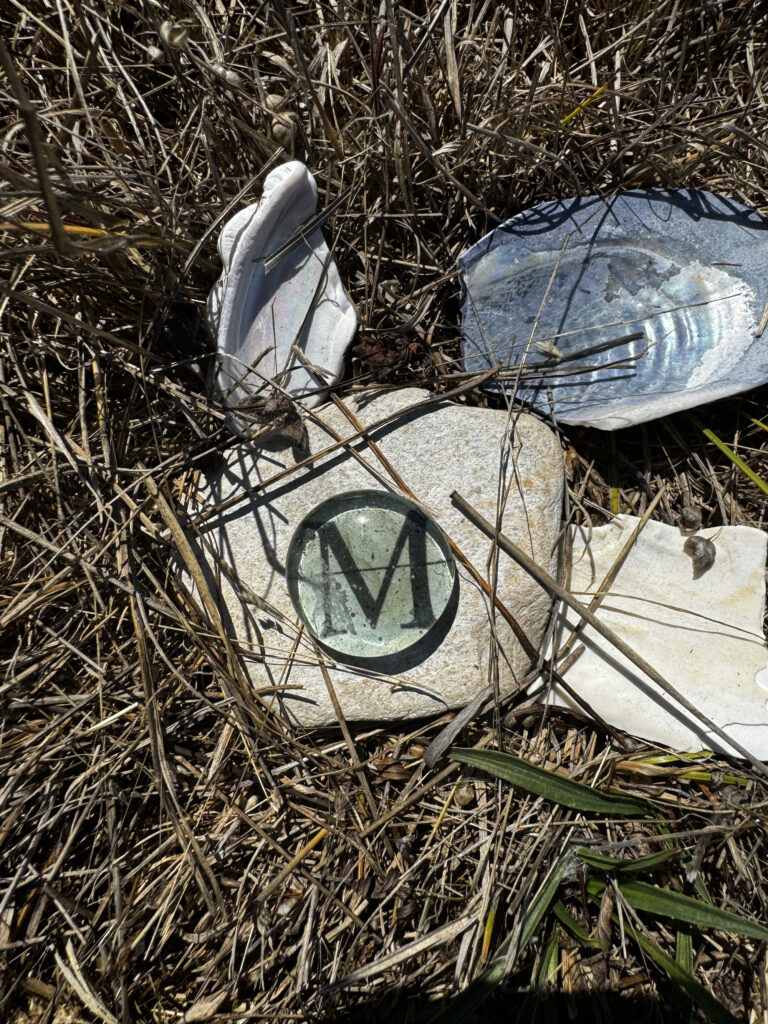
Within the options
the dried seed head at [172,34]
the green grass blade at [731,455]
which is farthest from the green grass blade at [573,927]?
the dried seed head at [172,34]

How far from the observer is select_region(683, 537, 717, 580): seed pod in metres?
1.57

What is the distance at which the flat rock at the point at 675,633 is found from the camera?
1.53 metres

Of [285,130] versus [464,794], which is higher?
[285,130]

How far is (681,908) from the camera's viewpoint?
4.51 ft

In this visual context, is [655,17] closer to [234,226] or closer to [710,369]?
[710,369]

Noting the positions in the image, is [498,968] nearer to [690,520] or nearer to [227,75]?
[690,520]

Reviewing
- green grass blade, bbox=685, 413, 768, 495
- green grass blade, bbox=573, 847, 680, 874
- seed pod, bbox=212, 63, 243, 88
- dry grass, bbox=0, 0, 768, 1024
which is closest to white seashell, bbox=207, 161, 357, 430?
dry grass, bbox=0, 0, 768, 1024

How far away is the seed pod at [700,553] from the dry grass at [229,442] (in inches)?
4.6

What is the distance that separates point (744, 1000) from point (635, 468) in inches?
43.9

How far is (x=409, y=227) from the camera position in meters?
1.65

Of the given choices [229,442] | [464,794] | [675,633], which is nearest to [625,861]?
[464,794]

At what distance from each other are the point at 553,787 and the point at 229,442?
1001 mm

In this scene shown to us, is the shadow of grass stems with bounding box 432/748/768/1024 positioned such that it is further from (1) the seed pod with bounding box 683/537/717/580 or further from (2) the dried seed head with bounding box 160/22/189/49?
(2) the dried seed head with bounding box 160/22/189/49

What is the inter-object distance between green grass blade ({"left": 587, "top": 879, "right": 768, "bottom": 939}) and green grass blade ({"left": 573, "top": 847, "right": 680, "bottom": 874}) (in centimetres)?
4
